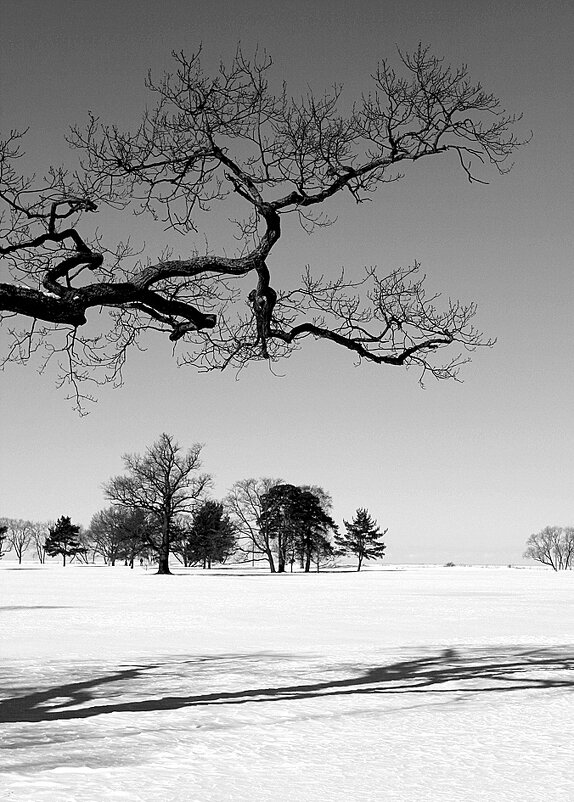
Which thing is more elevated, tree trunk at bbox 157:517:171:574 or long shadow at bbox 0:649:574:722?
tree trunk at bbox 157:517:171:574

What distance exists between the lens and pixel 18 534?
482 feet

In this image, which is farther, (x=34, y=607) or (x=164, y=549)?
(x=164, y=549)

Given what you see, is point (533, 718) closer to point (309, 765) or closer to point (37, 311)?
point (309, 765)

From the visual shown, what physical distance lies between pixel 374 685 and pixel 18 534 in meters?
149

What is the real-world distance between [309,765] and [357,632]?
31.3ft

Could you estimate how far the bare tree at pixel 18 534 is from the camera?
14538 centimetres

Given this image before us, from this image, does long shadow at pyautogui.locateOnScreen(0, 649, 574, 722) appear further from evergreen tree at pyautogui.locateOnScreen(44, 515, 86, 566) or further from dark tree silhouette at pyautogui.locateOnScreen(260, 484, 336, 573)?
evergreen tree at pyautogui.locateOnScreen(44, 515, 86, 566)

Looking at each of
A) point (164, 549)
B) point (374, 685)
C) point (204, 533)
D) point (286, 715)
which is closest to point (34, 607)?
point (374, 685)

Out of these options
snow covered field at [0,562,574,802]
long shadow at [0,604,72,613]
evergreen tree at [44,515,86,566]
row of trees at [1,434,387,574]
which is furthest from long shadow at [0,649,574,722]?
evergreen tree at [44,515,86,566]

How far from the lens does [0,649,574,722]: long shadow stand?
23.3ft

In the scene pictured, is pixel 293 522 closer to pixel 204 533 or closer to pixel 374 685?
pixel 204 533

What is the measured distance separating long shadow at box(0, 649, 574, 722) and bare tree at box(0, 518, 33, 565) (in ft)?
472

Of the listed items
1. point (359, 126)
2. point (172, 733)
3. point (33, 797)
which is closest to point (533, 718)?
point (172, 733)

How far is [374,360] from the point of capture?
10078 mm
